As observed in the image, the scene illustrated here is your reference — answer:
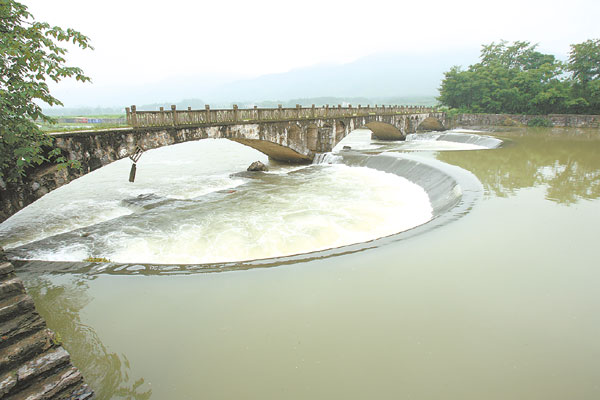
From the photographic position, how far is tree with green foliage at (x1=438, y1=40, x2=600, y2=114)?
45.6 m

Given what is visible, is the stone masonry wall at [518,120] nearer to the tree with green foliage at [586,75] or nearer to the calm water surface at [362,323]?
the tree with green foliage at [586,75]

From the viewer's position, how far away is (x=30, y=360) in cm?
430

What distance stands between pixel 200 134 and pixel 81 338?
1361 cm

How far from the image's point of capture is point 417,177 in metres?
18.6

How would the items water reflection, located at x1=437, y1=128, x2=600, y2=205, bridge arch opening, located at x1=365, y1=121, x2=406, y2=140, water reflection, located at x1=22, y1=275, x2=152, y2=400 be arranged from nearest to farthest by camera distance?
1. water reflection, located at x1=22, y1=275, x2=152, y2=400
2. water reflection, located at x1=437, y1=128, x2=600, y2=205
3. bridge arch opening, located at x1=365, y1=121, x2=406, y2=140

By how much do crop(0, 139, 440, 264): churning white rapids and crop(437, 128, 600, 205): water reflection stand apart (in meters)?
4.35

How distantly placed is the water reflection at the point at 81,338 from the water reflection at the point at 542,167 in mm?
14315

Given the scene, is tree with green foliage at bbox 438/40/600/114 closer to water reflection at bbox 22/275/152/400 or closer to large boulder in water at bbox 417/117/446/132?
large boulder in water at bbox 417/117/446/132

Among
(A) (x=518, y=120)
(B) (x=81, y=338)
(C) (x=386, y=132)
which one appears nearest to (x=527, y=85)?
(A) (x=518, y=120)

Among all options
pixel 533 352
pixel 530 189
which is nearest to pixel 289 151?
pixel 530 189

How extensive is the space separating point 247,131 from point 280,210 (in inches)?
326

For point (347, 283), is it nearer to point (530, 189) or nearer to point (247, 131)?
point (530, 189)

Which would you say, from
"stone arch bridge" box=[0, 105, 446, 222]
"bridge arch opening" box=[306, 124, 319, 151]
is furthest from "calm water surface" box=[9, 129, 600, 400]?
"bridge arch opening" box=[306, 124, 319, 151]

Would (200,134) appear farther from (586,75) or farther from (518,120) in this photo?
(586,75)
